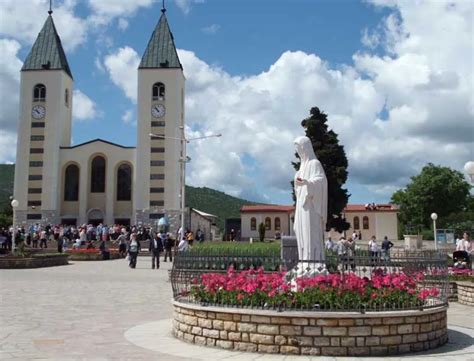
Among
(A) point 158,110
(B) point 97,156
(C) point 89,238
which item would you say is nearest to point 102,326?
(C) point 89,238

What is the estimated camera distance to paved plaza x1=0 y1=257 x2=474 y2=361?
7.32m

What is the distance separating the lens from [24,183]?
177 ft

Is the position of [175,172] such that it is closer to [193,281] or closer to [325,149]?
[325,149]

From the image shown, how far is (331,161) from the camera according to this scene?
1663 inches

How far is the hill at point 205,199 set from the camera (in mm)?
108300

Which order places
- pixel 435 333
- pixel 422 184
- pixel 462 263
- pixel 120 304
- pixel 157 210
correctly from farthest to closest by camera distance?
pixel 422 184 < pixel 157 210 < pixel 462 263 < pixel 120 304 < pixel 435 333

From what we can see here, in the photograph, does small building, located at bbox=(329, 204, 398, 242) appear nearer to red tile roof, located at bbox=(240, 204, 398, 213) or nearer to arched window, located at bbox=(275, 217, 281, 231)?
red tile roof, located at bbox=(240, 204, 398, 213)

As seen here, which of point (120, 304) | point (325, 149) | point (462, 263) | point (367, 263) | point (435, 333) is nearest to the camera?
point (435, 333)

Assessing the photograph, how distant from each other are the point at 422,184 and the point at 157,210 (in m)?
38.5

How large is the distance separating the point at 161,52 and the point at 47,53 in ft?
41.2

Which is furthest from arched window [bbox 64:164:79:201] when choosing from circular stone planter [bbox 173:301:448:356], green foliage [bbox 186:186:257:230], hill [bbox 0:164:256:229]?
green foliage [bbox 186:186:257:230]

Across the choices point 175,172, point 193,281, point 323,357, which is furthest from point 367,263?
point 175,172

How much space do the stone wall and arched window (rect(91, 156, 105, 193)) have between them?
46.6 metres

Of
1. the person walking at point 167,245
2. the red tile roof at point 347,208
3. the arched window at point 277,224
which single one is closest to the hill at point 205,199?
the red tile roof at point 347,208
